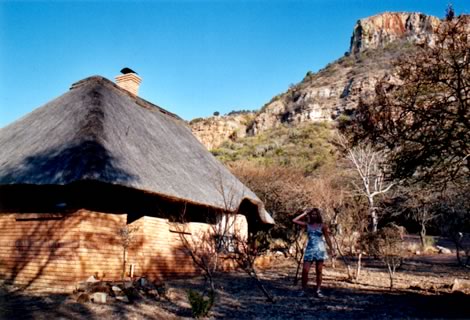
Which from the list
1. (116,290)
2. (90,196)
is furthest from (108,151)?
(116,290)

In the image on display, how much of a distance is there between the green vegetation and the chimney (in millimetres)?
16312

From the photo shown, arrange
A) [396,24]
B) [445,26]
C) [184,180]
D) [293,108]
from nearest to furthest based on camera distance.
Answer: [445,26]
[184,180]
[293,108]
[396,24]

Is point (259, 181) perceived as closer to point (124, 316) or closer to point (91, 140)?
point (91, 140)

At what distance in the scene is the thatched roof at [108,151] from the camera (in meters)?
7.95

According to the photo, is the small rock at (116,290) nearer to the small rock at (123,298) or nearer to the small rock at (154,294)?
the small rock at (123,298)

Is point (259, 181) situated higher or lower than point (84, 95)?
lower

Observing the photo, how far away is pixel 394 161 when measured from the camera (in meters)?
7.15

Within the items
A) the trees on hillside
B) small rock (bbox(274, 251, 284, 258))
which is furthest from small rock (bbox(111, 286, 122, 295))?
small rock (bbox(274, 251, 284, 258))

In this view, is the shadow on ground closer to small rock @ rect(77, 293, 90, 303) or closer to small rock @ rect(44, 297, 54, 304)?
small rock @ rect(44, 297, 54, 304)

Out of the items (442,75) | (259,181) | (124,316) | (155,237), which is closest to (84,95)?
(155,237)

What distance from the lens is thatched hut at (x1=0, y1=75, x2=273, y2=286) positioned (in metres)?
7.84

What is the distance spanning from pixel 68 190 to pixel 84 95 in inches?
176

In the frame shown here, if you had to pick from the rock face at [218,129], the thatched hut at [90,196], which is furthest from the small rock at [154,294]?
the rock face at [218,129]

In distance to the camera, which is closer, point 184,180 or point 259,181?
point 184,180
